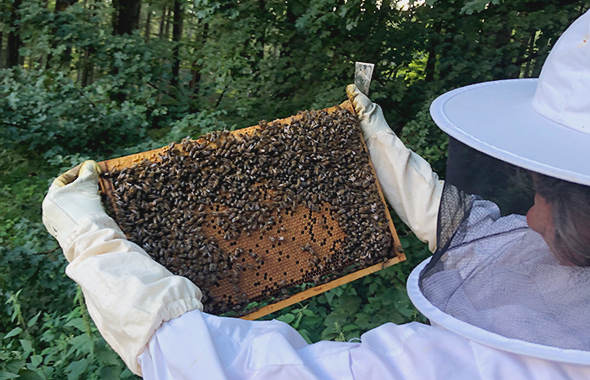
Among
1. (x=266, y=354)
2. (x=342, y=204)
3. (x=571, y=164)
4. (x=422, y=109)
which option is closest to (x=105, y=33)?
(x=422, y=109)

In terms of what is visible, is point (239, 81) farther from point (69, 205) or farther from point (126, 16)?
point (69, 205)

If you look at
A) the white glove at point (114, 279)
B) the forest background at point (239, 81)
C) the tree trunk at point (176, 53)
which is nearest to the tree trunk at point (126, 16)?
the tree trunk at point (176, 53)

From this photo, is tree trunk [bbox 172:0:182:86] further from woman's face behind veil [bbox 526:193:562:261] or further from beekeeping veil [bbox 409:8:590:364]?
woman's face behind veil [bbox 526:193:562:261]

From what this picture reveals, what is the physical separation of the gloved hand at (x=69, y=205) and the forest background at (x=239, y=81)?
4.29 feet

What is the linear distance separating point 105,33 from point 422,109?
4.10 m

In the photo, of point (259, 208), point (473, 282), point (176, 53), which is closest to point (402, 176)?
point (259, 208)

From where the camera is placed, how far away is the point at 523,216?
1.65 meters

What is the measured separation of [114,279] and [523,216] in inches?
61.9

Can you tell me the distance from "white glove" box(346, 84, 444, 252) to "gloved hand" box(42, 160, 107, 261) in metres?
1.57

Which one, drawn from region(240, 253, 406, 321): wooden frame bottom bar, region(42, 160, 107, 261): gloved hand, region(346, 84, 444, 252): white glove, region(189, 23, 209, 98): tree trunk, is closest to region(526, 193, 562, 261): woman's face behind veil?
region(346, 84, 444, 252): white glove

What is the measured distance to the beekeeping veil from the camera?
1.32 metres

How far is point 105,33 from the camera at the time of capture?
5.67 m

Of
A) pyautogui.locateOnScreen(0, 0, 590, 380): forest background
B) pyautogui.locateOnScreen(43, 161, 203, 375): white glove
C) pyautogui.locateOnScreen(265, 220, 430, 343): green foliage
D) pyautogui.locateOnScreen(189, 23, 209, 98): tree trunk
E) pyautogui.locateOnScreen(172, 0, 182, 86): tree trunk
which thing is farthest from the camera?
pyautogui.locateOnScreen(189, 23, 209, 98): tree trunk

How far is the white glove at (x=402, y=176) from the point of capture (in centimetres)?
256
